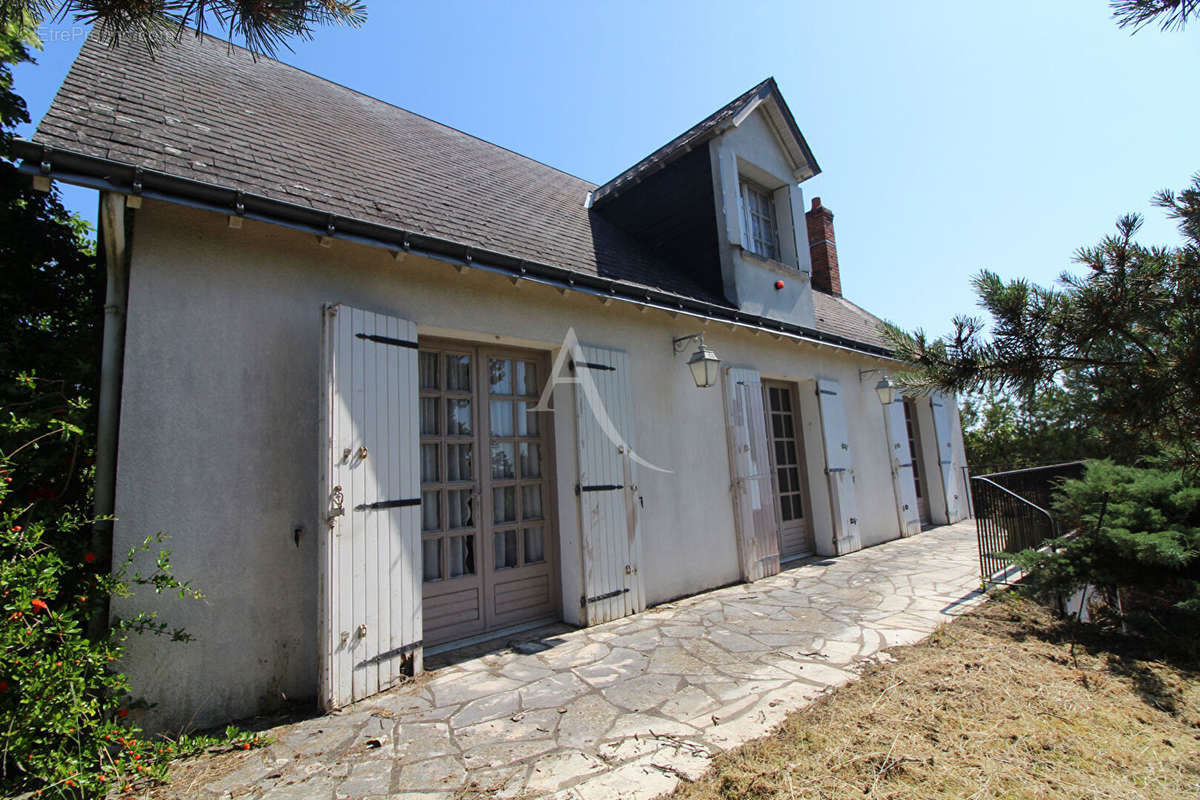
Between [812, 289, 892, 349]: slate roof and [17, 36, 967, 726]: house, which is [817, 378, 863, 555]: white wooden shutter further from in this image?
[812, 289, 892, 349]: slate roof

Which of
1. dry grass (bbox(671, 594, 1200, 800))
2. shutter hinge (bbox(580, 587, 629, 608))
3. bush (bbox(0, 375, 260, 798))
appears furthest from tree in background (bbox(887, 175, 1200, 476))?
bush (bbox(0, 375, 260, 798))

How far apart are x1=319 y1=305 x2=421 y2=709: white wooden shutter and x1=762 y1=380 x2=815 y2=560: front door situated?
456 cm

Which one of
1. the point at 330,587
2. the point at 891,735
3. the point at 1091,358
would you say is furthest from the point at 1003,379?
the point at 330,587

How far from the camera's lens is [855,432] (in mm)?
7641

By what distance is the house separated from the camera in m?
2.96

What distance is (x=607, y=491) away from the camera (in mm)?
4539

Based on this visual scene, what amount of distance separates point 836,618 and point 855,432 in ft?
13.2

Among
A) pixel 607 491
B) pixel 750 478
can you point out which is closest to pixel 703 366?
pixel 750 478

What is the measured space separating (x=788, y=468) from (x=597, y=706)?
15.7 ft

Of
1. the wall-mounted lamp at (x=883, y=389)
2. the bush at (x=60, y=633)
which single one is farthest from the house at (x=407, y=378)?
the wall-mounted lamp at (x=883, y=389)

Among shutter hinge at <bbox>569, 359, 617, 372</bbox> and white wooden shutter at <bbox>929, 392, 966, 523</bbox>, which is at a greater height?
shutter hinge at <bbox>569, 359, 617, 372</bbox>

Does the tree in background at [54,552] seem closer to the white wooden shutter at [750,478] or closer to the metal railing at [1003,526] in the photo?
the white wooden shutter at [750,478]

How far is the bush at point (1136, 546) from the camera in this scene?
3.53m

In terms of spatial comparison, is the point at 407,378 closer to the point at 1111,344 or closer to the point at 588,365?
the point at 588,365
